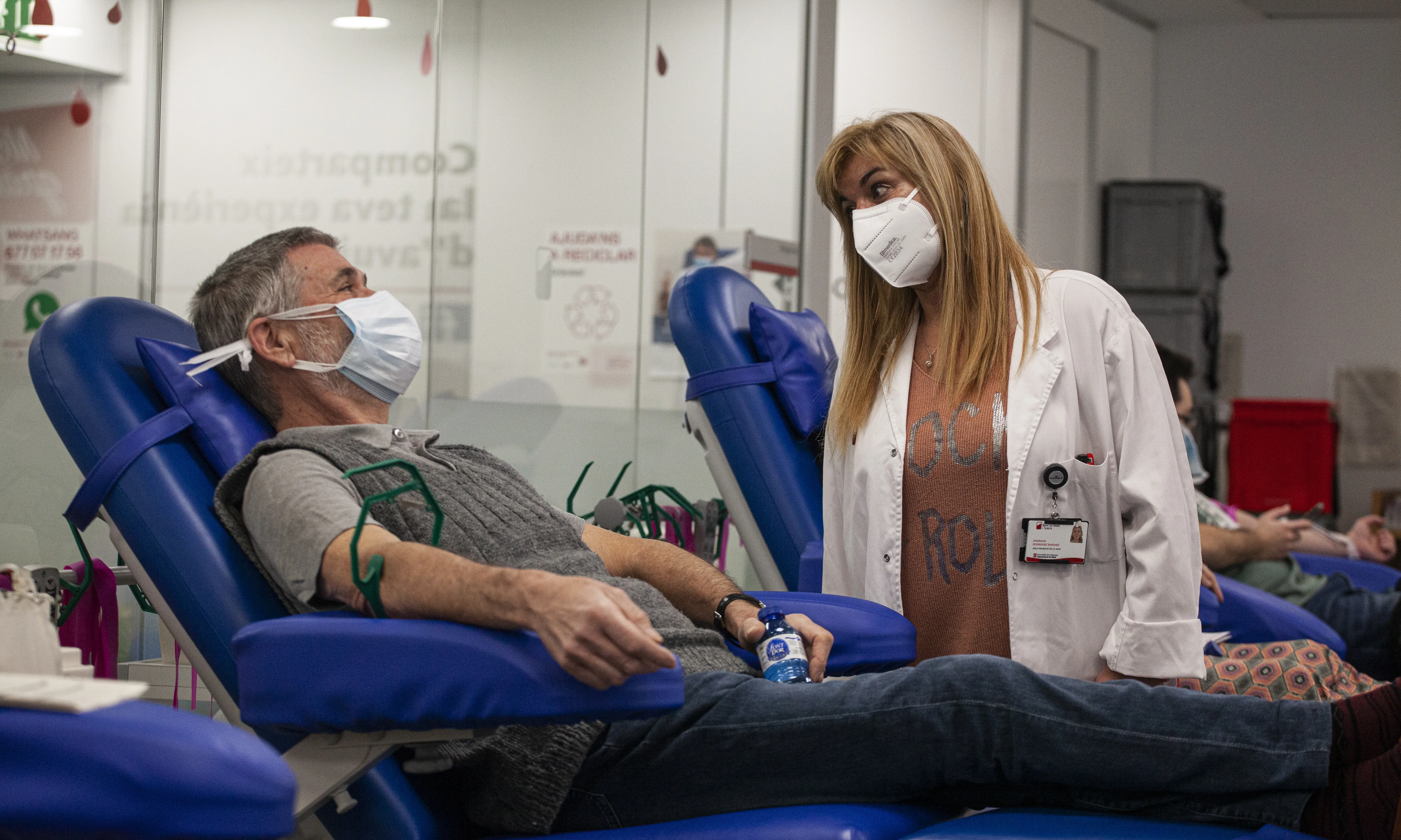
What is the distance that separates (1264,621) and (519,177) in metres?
2.11

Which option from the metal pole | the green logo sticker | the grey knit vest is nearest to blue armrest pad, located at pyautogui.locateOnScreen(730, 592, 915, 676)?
the grey knit vest

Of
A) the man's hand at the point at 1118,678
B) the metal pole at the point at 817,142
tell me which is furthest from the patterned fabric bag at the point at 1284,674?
the metal pole at the point at 817,142

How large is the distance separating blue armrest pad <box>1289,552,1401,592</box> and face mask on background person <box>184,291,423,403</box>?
2.63 metres

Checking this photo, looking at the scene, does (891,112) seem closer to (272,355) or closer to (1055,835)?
(272,355)

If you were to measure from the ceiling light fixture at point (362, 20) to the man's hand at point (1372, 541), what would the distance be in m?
2.98

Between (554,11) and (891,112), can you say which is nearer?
(891,112)

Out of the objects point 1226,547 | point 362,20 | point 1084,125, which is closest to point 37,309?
point 362,20

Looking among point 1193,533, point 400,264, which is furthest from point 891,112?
point 400,264

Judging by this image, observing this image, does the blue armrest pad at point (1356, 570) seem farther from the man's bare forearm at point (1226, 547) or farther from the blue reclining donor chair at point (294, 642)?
the blue reclining donor chair at point (294, 642)

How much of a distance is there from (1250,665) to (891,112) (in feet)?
3.44

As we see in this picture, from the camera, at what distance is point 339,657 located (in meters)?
1.14

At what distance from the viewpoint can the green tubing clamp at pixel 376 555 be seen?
1.25 meters

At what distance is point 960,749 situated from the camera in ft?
4.29

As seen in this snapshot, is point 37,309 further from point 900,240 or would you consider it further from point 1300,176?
point 1300,176
